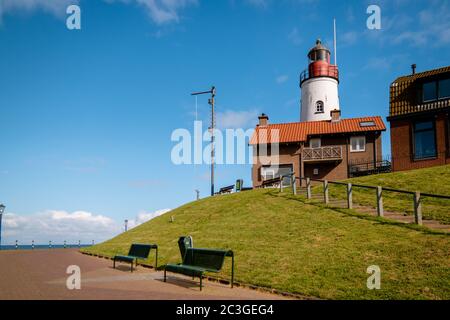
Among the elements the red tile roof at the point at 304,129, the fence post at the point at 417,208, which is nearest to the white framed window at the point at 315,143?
the red tile roof at the point at 304,129

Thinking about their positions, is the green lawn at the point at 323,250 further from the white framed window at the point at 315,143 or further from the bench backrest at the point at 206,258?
the white framed window at the point at 315,143

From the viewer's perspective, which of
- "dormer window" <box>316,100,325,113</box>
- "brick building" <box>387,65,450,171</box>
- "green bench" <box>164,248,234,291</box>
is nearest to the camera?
"green bench" <box>164,248,234,291</box>

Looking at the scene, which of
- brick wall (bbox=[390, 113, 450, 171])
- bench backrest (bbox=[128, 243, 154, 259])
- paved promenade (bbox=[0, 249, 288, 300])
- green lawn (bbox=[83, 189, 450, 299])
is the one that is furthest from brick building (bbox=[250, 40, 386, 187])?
paved promenade (bbox=[0, 249, 288, 300])

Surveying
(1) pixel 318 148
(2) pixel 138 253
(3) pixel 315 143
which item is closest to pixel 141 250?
(2) pixel 138 253

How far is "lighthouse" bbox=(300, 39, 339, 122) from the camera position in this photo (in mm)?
43875

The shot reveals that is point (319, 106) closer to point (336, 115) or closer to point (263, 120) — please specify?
point (336, 115)

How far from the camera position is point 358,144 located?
117ft

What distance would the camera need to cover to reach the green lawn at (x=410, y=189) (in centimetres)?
1620

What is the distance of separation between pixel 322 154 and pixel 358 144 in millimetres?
3360

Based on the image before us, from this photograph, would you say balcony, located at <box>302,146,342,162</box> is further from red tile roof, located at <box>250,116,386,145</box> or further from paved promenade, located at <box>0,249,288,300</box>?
paved promenade, located at <box>0,249,288,300</box>

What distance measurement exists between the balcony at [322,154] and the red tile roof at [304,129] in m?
1.32
